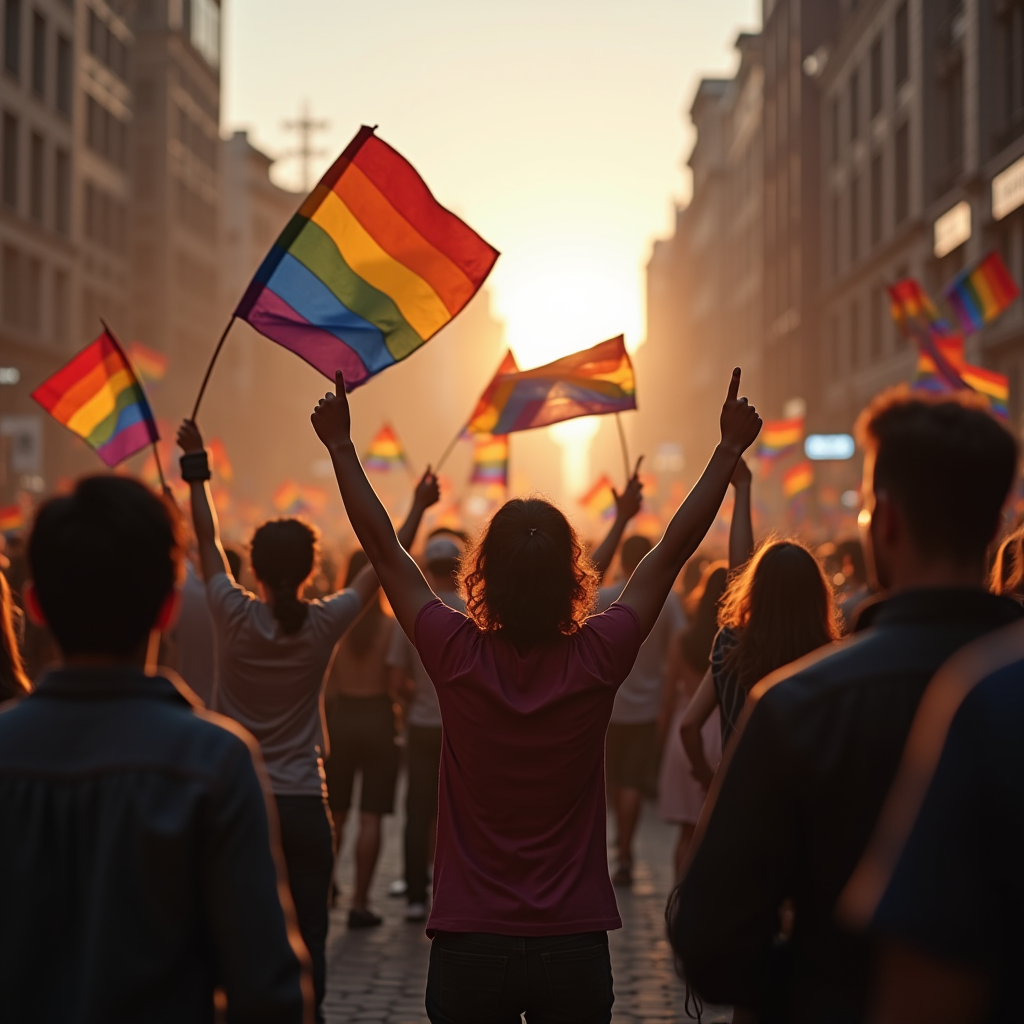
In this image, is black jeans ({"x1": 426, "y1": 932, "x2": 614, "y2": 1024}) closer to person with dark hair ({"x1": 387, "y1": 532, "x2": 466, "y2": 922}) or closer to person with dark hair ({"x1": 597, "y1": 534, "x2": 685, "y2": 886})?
person with dark hair ({"x1": 387, "y1": 532, "x2": 466, "y2": 922})

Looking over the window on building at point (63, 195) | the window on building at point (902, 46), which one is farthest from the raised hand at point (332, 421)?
the window on building at point (63, 195)

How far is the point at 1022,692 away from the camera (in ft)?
6.21

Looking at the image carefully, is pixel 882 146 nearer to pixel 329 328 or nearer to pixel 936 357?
pixel 936 357

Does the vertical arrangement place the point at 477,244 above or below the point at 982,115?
below

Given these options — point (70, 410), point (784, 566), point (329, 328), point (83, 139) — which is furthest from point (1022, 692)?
point (83, 139)

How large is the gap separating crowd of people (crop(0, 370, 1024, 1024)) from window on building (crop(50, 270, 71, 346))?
45.9 meters

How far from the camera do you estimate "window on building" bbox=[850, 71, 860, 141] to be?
165ft

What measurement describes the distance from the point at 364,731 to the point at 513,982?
568 cm

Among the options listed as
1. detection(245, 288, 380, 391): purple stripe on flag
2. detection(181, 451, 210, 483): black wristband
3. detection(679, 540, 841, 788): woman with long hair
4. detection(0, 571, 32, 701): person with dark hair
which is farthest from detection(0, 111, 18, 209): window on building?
detection(0, 571, 32, 701): person with dark hair

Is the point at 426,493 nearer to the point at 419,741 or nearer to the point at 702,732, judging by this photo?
the point at 702,732

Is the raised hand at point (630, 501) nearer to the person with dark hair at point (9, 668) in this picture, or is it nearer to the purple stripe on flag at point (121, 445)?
the person with dark hair at point (9, 668)

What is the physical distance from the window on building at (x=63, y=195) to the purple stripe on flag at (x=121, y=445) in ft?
136

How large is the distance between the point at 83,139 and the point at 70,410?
47267 mm

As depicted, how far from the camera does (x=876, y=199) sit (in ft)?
157
